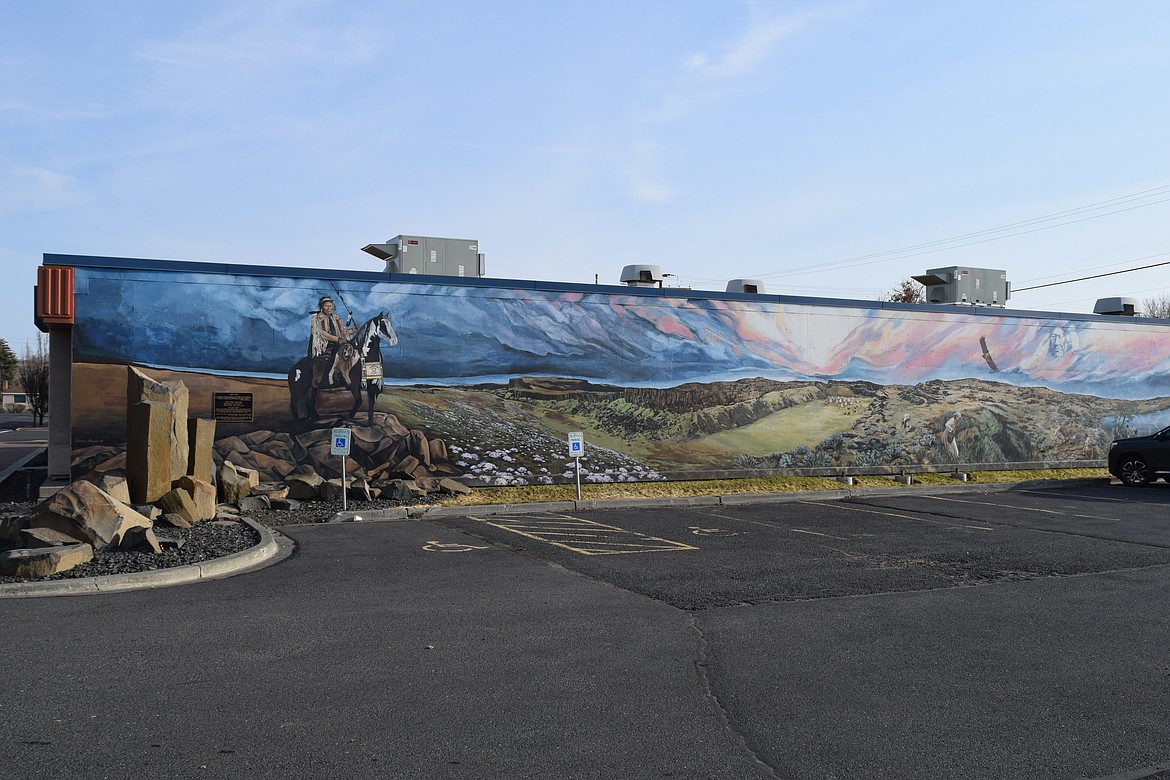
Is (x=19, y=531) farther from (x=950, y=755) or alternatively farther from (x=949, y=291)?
(x=949, y=291)

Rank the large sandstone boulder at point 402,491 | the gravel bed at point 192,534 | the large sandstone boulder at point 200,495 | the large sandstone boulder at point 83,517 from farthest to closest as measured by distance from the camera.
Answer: the large sandstone boulder at point 402,491, the large sandstone boulder at point 200,495, the large sandstone boulder at point 83,517, the gravel bed at point 192,534

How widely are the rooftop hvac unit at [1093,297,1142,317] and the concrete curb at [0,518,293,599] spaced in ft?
84.4

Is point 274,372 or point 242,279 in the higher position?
point 242,279

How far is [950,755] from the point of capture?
5.02m

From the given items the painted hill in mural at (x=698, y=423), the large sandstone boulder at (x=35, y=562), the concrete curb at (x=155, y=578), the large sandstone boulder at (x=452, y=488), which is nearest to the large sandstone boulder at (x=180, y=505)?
the concrete curb at (x=155, y=578)

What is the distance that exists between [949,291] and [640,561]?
58.9 feet

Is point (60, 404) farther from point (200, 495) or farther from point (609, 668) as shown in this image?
point (609, 668)

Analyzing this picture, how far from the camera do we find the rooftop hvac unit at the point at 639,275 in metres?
21.8

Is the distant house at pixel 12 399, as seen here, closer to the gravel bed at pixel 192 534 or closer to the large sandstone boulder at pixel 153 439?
the gravel bed at pixel 192 534

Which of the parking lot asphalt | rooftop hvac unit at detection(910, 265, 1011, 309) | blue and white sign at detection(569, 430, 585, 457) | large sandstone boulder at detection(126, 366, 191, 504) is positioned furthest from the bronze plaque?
rooftop hvac unit at detection(910, 265, 1011, 309)

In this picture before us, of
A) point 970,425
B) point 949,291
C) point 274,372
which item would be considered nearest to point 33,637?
point 274,372

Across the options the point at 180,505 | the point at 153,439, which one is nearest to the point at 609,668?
the point at 180,505

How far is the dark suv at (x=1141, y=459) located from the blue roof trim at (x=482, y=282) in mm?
4351

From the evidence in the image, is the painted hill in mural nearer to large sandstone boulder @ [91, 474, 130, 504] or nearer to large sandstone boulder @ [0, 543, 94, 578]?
large sandstone boulder @ [91, 474, 130, 504]
